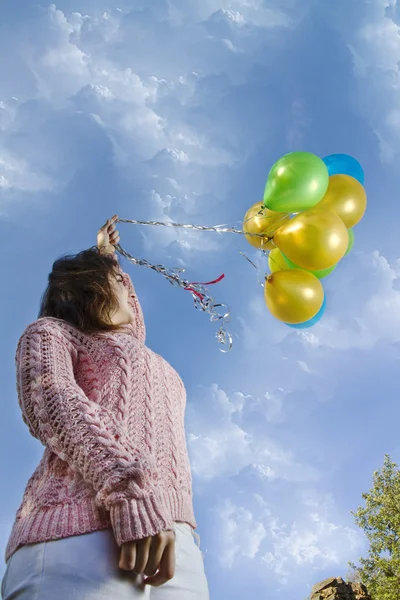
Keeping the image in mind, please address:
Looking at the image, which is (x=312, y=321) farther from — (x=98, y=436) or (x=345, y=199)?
(x=98, y=436)

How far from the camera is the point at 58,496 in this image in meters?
1.43

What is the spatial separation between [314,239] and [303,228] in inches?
3.7

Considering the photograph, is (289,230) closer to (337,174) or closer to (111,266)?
(337,174)

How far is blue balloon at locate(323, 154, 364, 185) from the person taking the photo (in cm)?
362

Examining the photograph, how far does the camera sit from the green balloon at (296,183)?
308cm

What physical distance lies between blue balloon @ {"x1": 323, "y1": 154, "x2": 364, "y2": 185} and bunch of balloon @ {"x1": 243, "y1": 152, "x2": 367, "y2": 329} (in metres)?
0.17

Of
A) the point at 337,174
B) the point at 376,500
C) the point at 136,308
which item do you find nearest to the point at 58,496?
the point at 136,308

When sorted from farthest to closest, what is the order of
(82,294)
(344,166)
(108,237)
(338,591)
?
(338,591) → (344,166) → (108,237) → (82,294)

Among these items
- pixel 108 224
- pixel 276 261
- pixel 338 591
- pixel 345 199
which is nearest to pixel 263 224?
pixel 276 261

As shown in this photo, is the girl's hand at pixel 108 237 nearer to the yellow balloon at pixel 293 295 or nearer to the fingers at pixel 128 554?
the yellow balloon at pixel 293 295

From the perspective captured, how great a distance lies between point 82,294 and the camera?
1944 millimetres

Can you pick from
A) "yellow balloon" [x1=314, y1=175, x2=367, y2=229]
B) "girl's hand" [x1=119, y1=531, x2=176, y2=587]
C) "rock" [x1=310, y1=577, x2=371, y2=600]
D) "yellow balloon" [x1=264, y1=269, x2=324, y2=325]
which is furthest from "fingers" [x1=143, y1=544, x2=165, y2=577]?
"rock" [x1=310, y1=577, x2=371, y2=600]

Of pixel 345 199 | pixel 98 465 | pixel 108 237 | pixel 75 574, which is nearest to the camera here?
pixel 75 574

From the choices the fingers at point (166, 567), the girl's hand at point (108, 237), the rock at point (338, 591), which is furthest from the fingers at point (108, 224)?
the rock at point (338, 591)
